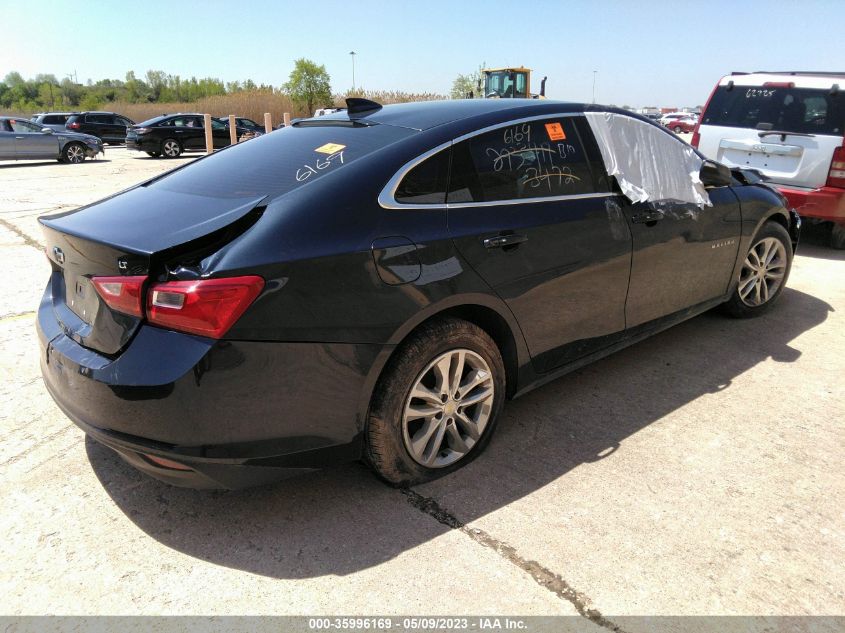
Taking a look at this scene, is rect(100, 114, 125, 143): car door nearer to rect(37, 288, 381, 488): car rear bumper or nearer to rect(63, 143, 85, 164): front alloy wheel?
rect(63, 143, 85, 164): front alloy wheel

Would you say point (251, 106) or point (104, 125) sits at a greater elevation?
point (251, 106)

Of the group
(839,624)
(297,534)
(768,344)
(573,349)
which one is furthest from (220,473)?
(768,344)

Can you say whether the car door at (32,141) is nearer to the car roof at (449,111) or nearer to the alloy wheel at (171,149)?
the alloy wheel at (171,149)

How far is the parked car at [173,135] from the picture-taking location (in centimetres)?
2325

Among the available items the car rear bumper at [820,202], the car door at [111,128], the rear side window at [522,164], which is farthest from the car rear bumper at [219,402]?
the car door at [111,128]

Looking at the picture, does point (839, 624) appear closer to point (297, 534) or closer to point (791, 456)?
point (791, 456)

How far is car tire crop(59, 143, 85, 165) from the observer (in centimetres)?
2088

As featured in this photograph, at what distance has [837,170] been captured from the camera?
699cm

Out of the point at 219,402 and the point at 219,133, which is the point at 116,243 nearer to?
the point at 219,402

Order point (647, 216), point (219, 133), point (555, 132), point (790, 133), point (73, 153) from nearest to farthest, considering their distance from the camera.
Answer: point (555, 132)
point (647, 216)
point (790, 133)
point (73, 153)
point (219, 133)

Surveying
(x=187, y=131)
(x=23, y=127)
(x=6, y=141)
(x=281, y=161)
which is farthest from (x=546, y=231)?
(x=187, y=131)

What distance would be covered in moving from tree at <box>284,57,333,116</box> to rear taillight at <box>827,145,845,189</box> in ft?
169

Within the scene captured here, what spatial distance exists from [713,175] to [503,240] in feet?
6.84

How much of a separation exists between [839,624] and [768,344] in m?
2.90
